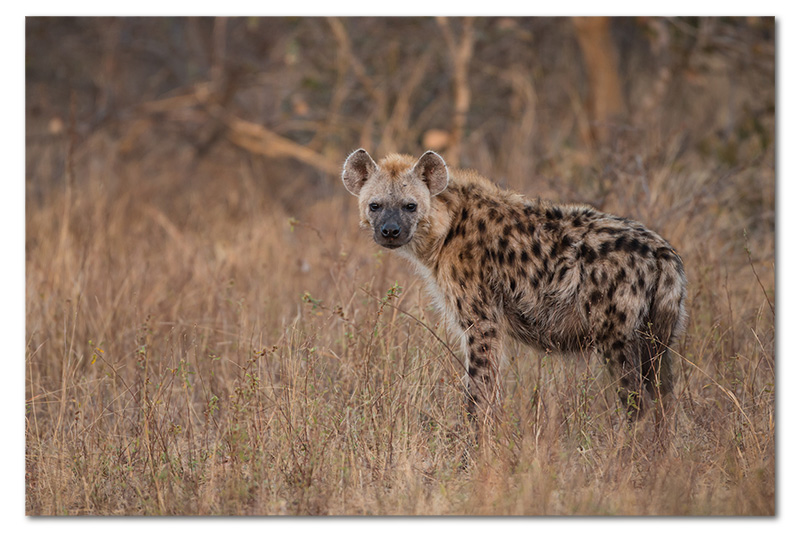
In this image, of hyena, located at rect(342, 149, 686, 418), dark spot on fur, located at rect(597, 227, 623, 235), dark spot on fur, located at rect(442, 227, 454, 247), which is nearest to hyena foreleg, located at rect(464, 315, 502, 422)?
hyena, located at rect(342, 149, 686, 418)

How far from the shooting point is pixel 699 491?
354 centimetres

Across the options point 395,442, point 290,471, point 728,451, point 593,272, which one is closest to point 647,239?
point 593,272

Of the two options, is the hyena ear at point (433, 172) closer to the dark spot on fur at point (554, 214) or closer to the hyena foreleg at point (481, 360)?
the dark spot on fur at point (554, 214)

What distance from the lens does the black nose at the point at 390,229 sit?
390 centimetres

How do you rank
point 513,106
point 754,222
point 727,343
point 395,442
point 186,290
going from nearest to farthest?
point 395,442 → point 727,343 → point 186,290 → point 754,222 → point 513,106

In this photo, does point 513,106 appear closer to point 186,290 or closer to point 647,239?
point 186,290

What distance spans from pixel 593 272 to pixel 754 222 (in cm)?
317

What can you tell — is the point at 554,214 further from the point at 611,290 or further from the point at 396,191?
the point at 396,191

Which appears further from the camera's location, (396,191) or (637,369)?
(396,191)

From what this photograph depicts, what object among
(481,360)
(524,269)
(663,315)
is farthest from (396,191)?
(663,315)

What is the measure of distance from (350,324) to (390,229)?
2.17 feet

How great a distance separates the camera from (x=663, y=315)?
3.71 meters

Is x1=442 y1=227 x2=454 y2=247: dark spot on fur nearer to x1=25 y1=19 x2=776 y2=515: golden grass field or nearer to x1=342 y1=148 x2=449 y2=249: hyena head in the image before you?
x1=342 y1=148 x2=449 y2=249: hyena head

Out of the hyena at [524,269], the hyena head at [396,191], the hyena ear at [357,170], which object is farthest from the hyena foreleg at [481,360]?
the hyena ear at [357,170]
